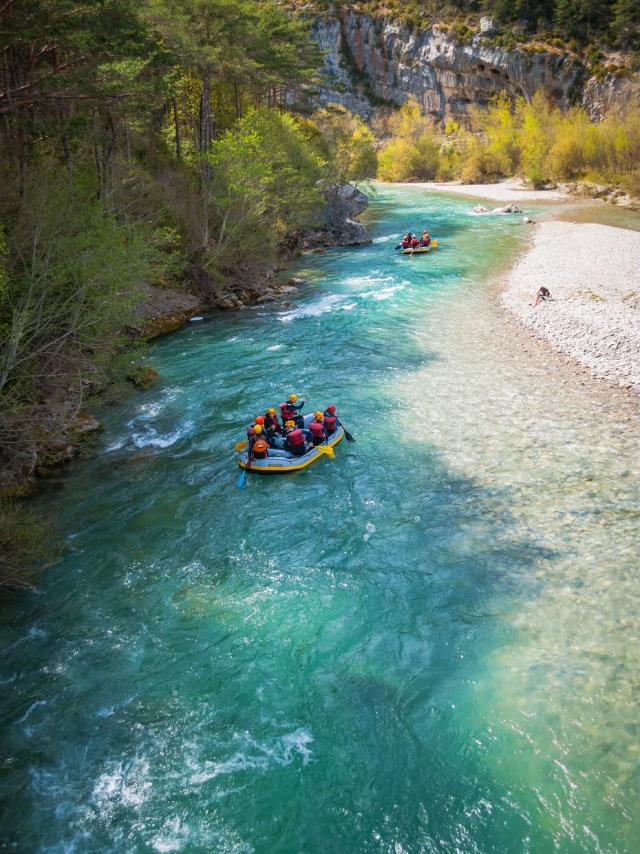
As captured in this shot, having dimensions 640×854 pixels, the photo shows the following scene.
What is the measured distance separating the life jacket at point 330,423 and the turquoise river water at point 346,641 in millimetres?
523

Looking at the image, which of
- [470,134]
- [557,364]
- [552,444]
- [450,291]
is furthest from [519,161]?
[552,444]

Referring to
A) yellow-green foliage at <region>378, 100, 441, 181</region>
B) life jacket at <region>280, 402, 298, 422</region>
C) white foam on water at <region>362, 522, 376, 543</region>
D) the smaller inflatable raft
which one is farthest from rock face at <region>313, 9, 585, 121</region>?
white foam on water at <region>362, 522, 376, 543</region>

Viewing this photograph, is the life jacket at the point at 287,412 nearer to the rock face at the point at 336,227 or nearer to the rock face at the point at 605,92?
the rock face at the point at 336,227

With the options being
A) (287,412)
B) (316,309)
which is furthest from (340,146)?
(287,412)

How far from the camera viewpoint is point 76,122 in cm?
1488

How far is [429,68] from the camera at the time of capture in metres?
112

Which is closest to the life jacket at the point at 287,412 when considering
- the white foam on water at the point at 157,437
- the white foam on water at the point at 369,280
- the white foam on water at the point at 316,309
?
the white foam on water at the point at 157,437

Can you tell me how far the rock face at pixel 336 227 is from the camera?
42688 millimetres

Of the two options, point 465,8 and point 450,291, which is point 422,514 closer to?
point 450,291

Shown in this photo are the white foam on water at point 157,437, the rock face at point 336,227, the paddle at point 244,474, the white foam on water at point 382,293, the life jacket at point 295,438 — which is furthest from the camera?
the rock face at point 336,227

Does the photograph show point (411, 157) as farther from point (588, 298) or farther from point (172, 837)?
point (172, 837)

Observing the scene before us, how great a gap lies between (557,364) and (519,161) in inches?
2832

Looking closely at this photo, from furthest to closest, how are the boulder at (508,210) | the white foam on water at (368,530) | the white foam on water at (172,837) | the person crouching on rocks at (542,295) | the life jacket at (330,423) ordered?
the boulder at (508,210) < the person crouching on rocks at (542,295) < the life jacket at (330,423) < the white foam on water at (368,530) < the white foam on water at (172,837)

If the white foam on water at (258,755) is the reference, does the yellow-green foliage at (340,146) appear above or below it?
above
